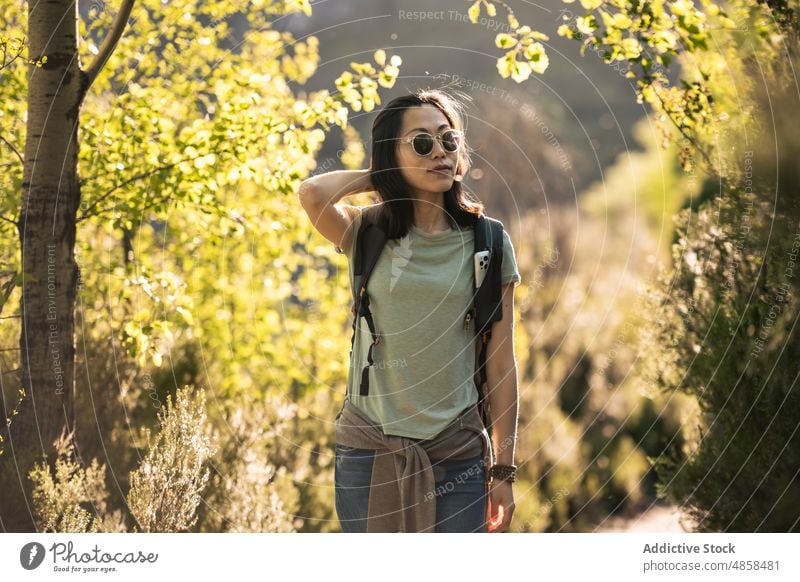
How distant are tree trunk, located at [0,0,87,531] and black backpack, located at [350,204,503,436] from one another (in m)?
2.05

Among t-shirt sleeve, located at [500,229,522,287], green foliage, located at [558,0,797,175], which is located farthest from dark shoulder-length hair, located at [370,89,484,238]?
green foliage, located at [558,0,797,175]

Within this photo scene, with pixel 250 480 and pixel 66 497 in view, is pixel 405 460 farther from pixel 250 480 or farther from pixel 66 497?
pixel 250 480

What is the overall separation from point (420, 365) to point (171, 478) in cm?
207

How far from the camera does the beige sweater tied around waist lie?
3.29 m

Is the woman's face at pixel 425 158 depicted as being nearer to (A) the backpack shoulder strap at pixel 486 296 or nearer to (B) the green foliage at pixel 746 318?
(A) the backpack shoulder strap at pixel 486 296

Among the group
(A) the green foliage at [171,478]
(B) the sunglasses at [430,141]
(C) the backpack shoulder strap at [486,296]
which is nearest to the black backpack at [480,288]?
(C) the backpack shoulder strap at [486,296]

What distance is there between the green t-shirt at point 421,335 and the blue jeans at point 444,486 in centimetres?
15

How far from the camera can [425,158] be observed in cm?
353

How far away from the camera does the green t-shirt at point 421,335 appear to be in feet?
10.9

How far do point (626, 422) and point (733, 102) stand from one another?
4277 millimetres

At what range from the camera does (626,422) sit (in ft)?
29.0

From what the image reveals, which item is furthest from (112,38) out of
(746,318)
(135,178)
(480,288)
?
(746,318)

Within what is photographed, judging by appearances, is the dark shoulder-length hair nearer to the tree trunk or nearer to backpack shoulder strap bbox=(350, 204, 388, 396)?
backpack shoulder strap bbox=(350, 204, 388, 396)
